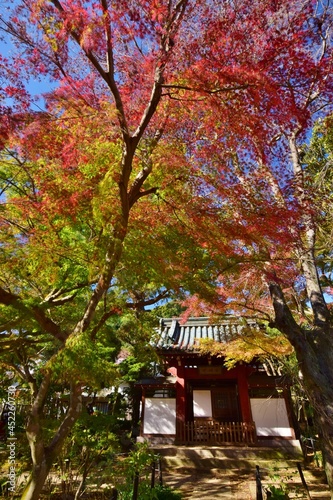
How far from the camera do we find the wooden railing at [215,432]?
10.7 meters

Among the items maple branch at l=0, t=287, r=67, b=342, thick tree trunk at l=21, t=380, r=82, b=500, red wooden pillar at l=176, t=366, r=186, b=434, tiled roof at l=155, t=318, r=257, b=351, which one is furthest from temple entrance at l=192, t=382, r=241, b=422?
maple branch at l=0, t=287, r=67, b=342

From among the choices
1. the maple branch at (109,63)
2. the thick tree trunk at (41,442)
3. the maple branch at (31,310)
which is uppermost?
the maple branch at (109,63)

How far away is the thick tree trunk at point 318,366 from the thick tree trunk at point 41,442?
12.7 feet

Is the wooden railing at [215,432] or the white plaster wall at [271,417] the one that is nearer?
the wooden railing at [215,432]

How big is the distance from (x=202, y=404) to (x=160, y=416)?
192 centimetres

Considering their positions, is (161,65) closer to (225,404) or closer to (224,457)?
(224,457)

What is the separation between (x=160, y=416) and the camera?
11.7 m

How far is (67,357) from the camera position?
323 cm

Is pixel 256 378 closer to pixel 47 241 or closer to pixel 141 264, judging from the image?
pixel 141 264

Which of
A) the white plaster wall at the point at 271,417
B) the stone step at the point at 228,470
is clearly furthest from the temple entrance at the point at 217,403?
the stone step at the point at 228,470

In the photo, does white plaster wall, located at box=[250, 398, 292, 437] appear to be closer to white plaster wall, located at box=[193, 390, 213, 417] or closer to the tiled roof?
white plaster wall, located at box=[193, 390, 213, 417]

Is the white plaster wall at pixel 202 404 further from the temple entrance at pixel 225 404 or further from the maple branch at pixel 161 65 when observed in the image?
the maple branch at pixel 161 65

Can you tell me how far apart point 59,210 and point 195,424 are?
9.79 m

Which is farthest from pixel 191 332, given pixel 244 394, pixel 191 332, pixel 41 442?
pixel 41 442
